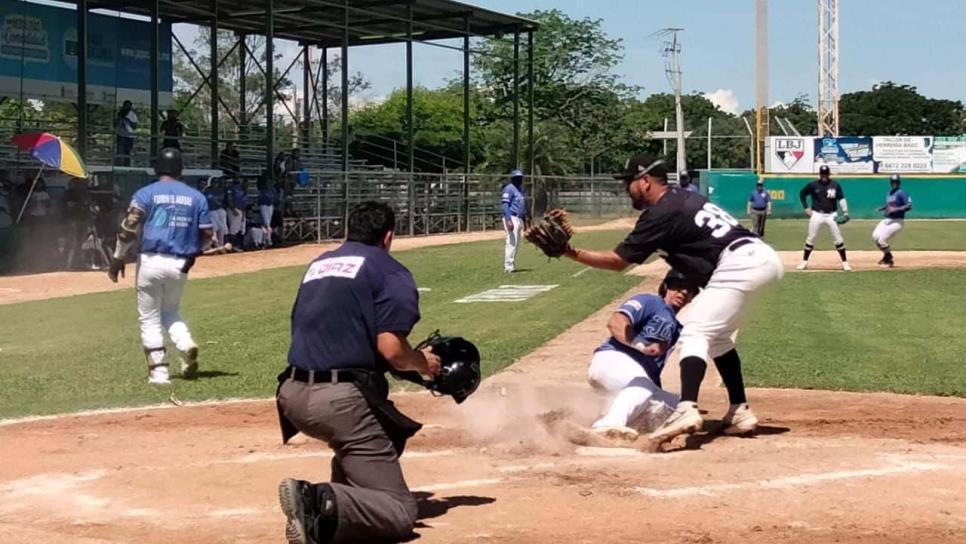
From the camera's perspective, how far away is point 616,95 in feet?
268

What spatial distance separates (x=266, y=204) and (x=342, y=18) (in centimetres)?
1122

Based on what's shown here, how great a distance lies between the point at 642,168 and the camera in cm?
759

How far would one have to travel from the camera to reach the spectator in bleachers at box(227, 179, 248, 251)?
33.0 metres

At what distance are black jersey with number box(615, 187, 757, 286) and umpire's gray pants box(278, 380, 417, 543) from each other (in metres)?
2.51

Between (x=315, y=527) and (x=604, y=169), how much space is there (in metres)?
78.2

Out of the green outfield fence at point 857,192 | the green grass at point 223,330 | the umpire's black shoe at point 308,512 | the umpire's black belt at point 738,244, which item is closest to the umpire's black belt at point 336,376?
the umpire's black shoe at point 308,512

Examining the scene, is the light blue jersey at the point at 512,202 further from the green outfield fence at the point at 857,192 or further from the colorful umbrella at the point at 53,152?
the green outfield fence at the point at 857,192

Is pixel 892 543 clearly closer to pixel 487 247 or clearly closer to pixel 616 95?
pixel 487 247

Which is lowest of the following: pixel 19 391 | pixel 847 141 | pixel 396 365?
pixel 19 391

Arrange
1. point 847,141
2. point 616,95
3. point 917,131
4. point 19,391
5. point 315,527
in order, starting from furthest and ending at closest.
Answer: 1. point 917,131
2. point 616,95
3. point 847,141
4. point 19,391
5. point 315,527

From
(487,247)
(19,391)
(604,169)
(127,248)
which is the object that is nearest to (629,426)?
(127,248)

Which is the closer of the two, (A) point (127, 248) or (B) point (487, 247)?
(A) point (127, 248)

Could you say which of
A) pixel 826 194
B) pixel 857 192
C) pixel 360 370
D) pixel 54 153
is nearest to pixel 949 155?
pixel 857 192

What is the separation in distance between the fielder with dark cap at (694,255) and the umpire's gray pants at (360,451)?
2.39m
